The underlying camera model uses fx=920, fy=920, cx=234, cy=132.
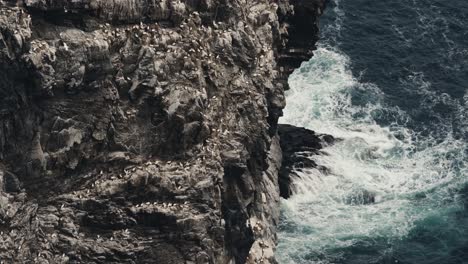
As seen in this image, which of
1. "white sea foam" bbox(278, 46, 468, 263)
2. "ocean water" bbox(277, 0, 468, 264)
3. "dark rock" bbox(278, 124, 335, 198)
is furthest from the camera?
"dark rock" bbox(278, 124, 335, 198)

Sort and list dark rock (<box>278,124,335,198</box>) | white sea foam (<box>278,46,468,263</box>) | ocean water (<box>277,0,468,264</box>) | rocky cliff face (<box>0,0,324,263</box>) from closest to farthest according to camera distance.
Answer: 1. rocky cliff face (<box>0,0,324,263</box>)
2. ocean water (<box>277,0,468,264</box>)
3. white sea foam (<box>278,46,468,263</box>)
4. dark rock (<box>278,124,335,198</box>)

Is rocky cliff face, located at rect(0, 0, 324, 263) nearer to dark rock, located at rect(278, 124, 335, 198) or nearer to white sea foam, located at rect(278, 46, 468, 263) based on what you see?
white sea foam, located at rect(278, 46, 468, 263)

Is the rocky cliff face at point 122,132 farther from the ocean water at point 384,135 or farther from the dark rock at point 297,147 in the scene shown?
the dark rock at point 297,147

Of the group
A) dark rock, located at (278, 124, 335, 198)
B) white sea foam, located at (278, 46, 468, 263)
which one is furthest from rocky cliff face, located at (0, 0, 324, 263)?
dark rock, located at (278, 124, 335, 198)

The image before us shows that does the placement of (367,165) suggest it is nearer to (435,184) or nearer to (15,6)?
(435,184)

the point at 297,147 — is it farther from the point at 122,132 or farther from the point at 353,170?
the point at 122,132

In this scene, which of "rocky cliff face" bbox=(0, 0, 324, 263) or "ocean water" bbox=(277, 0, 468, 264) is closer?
"rocky cliff face" bbox=(0, 0, 324, 263)
